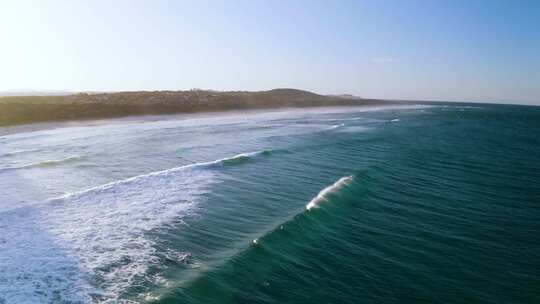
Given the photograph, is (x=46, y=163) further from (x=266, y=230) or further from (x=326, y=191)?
(x=266, y=230)

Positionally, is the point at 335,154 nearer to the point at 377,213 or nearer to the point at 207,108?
the point at 377,213

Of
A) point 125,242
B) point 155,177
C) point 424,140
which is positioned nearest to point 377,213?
point 125,242

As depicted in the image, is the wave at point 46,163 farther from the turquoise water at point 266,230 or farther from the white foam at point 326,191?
the white foam at point 326,191

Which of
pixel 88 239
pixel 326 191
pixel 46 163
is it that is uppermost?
pixel 46 163

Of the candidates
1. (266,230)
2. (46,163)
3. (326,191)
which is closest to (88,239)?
(266,230)

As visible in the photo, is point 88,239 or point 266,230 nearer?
point 88,239

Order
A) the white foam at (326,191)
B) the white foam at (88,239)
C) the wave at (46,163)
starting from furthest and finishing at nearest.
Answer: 1. the wave at (46,163)
2. the white foam at (326,191)
3. the white foam at (88,239)

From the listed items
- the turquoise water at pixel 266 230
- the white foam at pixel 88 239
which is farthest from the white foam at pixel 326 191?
the white foam at pixel 88 239
